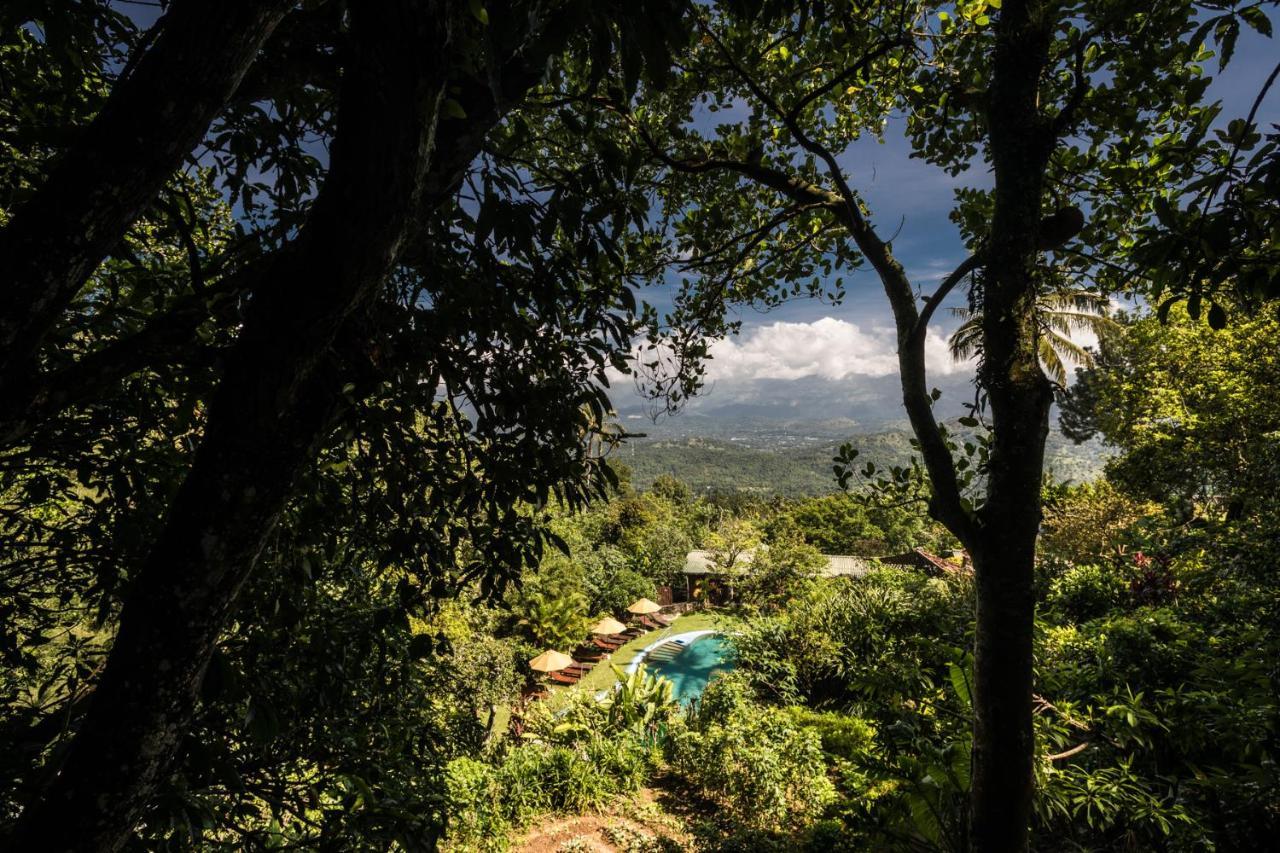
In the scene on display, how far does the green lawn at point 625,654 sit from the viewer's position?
17155 mm

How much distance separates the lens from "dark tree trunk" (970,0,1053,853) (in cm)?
263

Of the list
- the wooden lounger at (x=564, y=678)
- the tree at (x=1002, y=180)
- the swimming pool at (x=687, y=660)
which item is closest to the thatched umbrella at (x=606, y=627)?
the swimming pool at (x=687, y=660)

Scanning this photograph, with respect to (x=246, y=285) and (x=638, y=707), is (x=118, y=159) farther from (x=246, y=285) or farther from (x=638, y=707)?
(x=638, y=707)

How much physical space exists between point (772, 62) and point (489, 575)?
416 centimetres

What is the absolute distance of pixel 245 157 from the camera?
241cm

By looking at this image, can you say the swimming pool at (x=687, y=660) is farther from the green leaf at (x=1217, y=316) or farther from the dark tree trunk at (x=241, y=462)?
the dark tree trunk at (x=241, y=462)

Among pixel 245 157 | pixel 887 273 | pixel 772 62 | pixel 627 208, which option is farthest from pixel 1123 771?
pixel 245 157

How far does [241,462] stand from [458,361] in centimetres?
140

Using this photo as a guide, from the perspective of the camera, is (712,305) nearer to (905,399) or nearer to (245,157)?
(905,399)

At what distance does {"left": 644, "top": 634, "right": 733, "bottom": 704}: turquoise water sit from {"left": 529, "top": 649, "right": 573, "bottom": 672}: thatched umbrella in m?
3.49

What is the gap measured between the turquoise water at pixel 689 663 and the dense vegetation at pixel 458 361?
547 inches

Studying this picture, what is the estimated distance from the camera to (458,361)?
8.43 feet

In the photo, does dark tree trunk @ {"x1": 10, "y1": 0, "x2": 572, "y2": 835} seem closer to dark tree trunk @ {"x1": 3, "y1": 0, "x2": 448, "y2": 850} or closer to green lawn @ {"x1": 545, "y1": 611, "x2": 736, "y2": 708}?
dark tree trunk @ {"x1": 3, "y1": 0, "x2": 448, "y2": 850}

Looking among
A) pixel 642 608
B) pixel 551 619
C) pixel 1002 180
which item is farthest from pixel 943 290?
pixel 642 608
